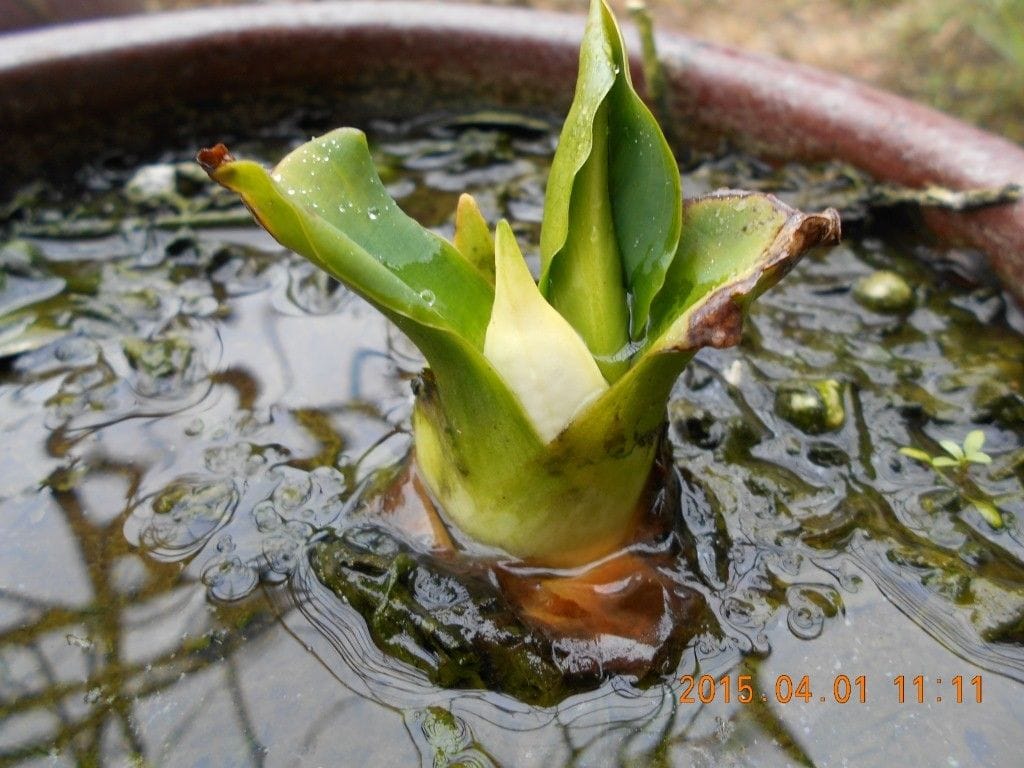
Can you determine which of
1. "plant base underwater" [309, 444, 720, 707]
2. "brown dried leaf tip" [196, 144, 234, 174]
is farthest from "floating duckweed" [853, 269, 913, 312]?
"brown dried leaf tip" [196, 144, 234, 174]

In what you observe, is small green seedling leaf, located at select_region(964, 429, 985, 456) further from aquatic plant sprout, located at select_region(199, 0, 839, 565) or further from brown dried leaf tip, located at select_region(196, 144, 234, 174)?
brown dried leaf tip, located at select_region(196, 144, 234, 174)

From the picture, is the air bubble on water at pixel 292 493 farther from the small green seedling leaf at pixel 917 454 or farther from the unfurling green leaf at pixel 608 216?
the small green seedling leaf at pixel 917 454

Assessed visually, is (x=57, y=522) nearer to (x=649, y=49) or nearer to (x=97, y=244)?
(x=97, y=244)

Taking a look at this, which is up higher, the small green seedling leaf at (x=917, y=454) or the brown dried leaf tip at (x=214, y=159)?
the brown dried leaf tip at (x=214, y=159)

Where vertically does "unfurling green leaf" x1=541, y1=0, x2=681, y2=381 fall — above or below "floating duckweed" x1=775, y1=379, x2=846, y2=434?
above
